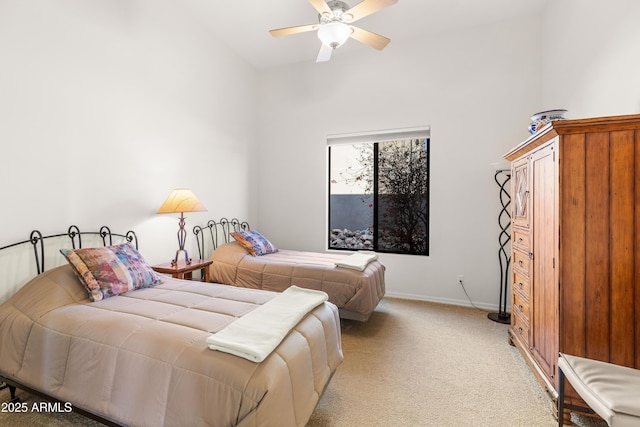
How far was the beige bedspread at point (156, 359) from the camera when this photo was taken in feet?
4.01

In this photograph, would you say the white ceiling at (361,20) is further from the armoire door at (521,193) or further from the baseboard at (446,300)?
the baseboard at (446,300)

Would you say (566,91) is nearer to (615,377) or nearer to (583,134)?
(583,134)

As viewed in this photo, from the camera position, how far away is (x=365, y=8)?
7.81ft

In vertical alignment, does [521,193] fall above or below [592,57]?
below

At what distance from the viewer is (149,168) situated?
3.05 m

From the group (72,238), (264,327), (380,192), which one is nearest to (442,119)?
(380,192)

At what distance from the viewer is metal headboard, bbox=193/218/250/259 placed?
3715mm

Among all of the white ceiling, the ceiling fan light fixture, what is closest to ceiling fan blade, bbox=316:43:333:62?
the ceiling fan light fixture

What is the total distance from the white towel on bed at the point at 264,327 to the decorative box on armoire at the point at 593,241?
57.1 inches

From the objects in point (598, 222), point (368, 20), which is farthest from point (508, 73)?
point (598, 222)

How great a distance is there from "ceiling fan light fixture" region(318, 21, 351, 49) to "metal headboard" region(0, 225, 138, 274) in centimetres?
254

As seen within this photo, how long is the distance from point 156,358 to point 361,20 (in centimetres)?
381

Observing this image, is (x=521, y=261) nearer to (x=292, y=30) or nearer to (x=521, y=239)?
(x=521, y=239)

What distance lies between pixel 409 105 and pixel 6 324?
4.31 meters
